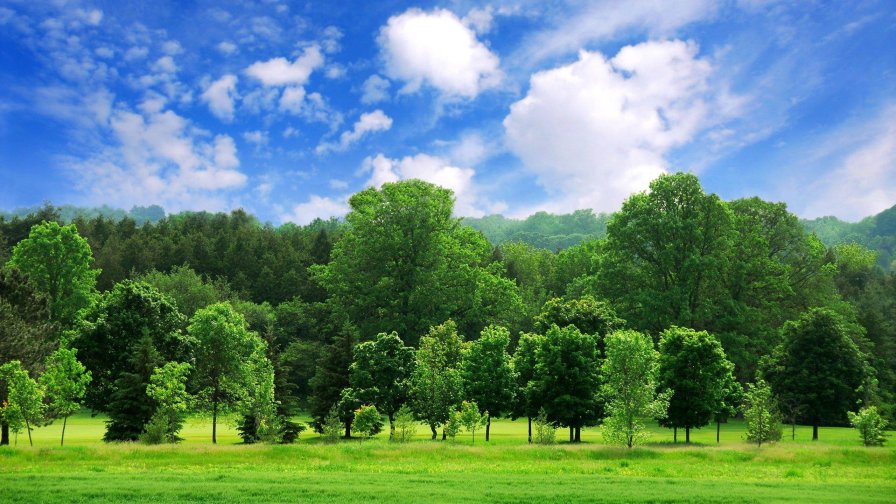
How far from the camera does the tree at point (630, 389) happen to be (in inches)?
1501

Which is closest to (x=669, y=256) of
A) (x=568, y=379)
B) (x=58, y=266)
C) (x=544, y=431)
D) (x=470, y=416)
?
(x=568, y=379)

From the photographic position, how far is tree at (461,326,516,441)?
44219mm

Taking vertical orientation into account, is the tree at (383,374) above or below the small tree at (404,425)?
above

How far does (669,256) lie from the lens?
5956 cm

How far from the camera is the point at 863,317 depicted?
221 ft

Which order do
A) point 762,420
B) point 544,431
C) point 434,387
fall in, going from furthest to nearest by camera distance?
point 434,387 → point 544,431 → point 762,420

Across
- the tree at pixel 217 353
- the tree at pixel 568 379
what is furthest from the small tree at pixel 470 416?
the tree at pixel 217 353

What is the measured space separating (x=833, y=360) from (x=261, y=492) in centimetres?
4217

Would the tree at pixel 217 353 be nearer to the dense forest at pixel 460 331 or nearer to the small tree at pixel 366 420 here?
the dense forest at pixel 460 331

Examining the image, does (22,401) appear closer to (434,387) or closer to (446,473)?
(434,387)

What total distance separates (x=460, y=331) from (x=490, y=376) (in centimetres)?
2568

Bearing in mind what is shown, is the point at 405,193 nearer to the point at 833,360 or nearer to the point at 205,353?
the point at 205,353

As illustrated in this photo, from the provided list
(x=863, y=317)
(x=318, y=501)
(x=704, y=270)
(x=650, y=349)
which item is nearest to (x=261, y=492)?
(x=318, y=501)

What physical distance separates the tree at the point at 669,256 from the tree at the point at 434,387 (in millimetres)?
22641
